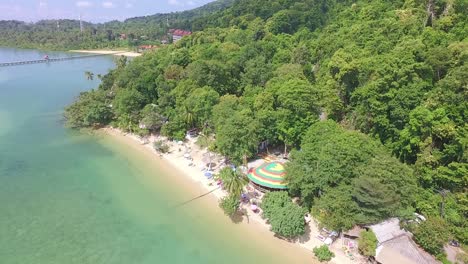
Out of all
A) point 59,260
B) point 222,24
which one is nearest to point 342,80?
point 59,260

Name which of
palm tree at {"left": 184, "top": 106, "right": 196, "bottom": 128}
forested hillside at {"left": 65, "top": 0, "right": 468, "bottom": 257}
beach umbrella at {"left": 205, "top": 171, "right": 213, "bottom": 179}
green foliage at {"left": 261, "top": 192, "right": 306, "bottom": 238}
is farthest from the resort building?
palm tree at {"left": 184, "top": 106, "right": 196, "bottom": 128}

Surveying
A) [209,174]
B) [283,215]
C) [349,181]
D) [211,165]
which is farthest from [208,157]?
[349,181]

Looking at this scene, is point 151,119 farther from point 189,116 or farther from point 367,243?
point 367,243

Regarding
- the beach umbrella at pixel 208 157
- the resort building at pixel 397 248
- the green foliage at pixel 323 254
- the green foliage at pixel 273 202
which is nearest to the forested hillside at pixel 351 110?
the resort building at pixel 397 248

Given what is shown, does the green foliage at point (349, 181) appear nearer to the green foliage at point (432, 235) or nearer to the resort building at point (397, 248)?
the resort building at point (397, 248)

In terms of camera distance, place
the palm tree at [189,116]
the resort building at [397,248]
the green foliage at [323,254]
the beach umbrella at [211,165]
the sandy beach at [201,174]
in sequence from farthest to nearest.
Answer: the palm tree at [189,116] → the beach umbrella at [211,165] → the sandy beach at [201,174] → the green foliage at [323,254] → the resort building at [397,248]

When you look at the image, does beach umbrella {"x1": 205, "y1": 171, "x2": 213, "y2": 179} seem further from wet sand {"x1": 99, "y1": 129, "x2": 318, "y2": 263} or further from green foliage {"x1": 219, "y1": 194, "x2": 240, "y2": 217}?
green foliage {"x1": 219, "y1": 194, "x2": 240, "y2": 217}
